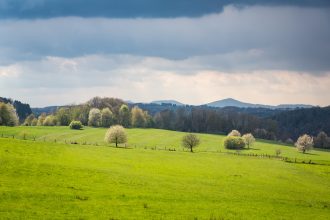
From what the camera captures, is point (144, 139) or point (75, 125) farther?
point (75, 125)

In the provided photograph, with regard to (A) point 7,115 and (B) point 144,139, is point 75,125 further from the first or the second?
(B) point 144,139

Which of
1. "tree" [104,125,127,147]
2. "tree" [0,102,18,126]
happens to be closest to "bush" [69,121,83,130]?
"tree" [0,102,18,126]

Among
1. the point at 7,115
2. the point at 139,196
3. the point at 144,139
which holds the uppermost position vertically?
the point at 7,115

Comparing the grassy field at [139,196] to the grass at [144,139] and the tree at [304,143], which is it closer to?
the grass at [144,139]

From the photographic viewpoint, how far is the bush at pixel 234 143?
150 m

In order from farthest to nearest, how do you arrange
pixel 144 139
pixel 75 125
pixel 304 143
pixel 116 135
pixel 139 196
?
pixel 75 125, pixel 144 139, pixel 304 143, pixel 116 135, pixel 139 196

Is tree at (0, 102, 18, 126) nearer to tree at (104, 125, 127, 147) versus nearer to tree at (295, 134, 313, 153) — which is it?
tree at (104, 125, 127, 147)

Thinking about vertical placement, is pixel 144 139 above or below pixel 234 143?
above

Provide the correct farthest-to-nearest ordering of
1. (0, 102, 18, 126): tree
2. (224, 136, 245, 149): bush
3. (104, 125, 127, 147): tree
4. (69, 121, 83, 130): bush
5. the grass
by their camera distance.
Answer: (69, 121, 83, 130): bush, (0, 102, 18, 126): tree, (224, 136, 245, 149): bush, the grass, (104, 125, 127, 147): tree

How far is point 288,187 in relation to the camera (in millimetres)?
58656

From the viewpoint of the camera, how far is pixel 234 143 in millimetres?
150250

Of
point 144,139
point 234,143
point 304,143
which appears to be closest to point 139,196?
point 234,143

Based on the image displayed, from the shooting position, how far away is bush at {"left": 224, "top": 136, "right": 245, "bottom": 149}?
150125mm

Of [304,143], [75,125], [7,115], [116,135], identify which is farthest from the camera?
[75,125]
